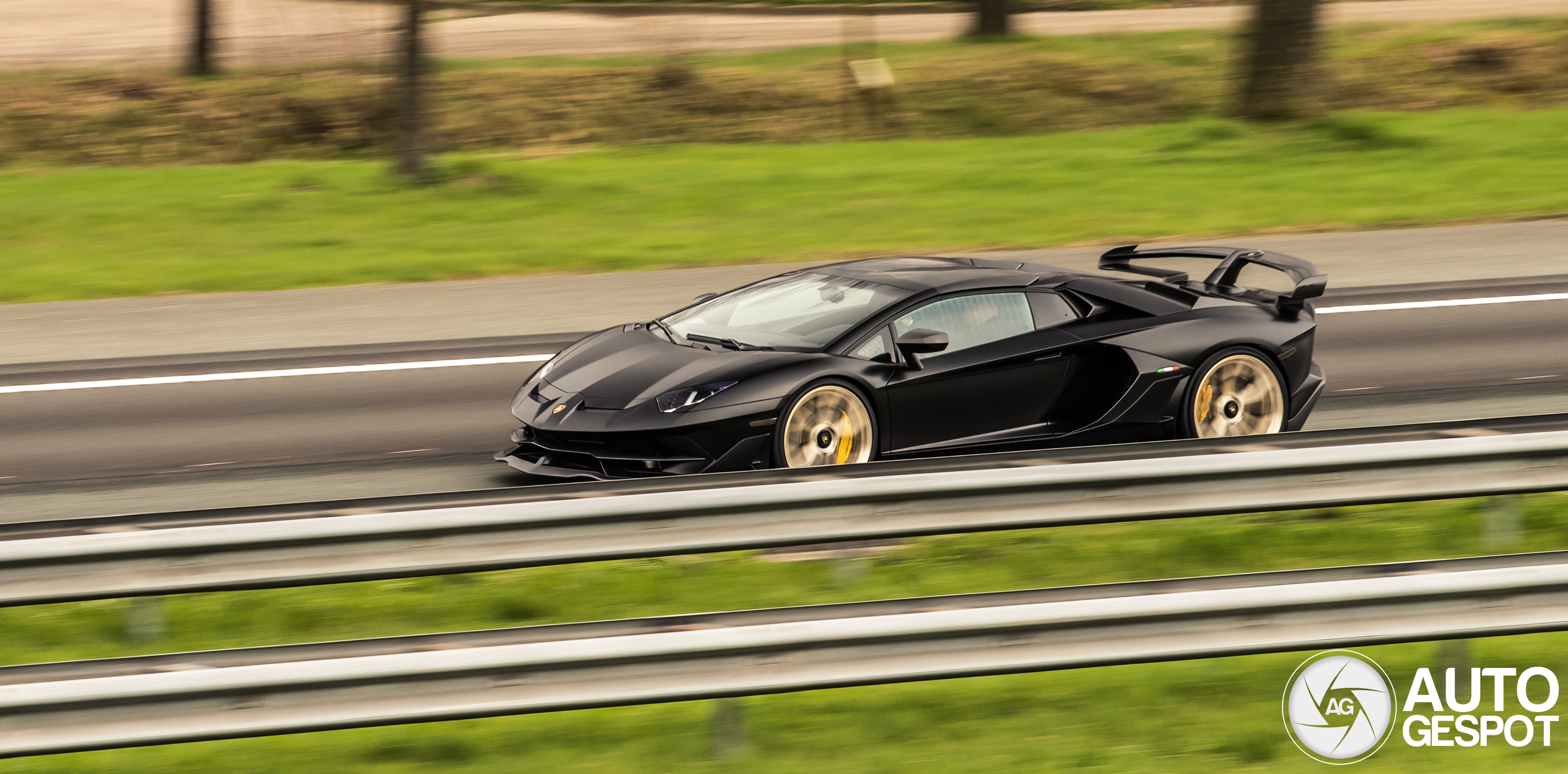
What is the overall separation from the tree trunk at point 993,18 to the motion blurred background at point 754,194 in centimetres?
5

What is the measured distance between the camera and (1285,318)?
9195 millimetres

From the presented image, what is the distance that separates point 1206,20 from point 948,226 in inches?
762

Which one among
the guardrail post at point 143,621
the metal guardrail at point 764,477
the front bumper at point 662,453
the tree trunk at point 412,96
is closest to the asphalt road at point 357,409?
the front bumper at point 662,453

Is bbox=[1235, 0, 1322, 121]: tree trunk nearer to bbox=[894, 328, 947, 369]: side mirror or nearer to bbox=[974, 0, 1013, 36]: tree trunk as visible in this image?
bbox=[974, 0, 1013, 36]: tree trunk

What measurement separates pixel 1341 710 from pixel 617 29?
31.0m

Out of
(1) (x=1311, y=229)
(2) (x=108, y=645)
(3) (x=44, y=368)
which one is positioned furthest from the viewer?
(1) (x=1311, y=229)

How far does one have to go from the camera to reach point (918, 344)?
8.18m

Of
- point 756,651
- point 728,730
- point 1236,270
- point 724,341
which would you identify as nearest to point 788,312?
point 724,341

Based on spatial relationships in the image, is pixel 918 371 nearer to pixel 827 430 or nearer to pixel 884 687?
pixel 827 430

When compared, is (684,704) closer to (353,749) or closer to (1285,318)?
(353,749)

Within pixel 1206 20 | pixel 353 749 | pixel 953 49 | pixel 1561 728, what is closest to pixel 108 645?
pixel 353 749

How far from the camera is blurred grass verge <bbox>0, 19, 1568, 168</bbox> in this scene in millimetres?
24797

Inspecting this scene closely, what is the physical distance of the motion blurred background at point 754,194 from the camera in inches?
209

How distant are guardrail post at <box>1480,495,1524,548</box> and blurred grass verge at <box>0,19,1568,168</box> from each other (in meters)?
18.0
